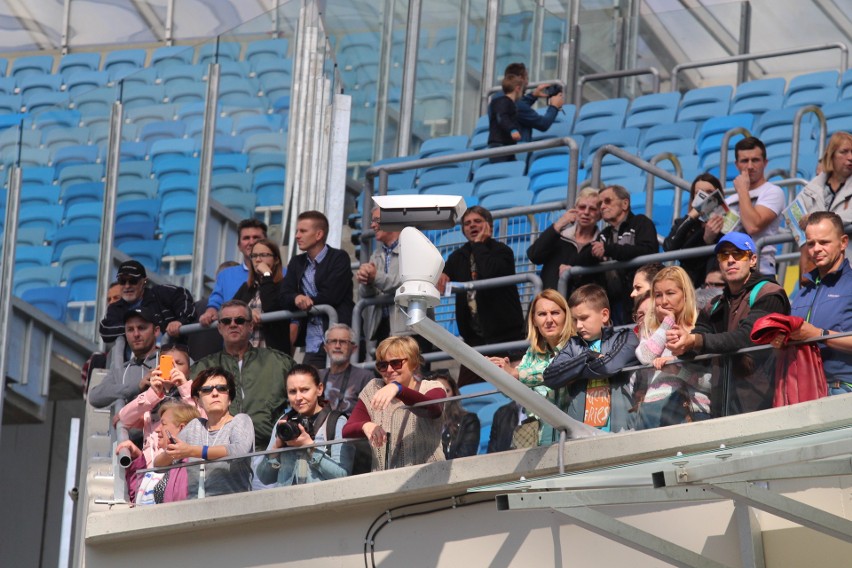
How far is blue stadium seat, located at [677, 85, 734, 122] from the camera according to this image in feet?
52.6

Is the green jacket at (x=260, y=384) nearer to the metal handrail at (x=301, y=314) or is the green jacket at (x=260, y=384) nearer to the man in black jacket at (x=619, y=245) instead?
the metal handrail at (x=301, y=314)

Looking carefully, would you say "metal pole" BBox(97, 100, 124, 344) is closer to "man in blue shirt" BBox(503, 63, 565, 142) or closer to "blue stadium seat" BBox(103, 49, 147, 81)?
"man in blue shirt" BBox(503, 63, 565, 142)

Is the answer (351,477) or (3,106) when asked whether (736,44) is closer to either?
(3,106)

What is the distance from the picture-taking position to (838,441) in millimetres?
6496

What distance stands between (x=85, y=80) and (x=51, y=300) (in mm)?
7830

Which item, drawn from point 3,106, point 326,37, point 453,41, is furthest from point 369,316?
point 3,106

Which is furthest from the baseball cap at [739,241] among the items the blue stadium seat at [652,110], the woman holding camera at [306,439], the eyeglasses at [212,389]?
the blue stadium seat at [652,110]

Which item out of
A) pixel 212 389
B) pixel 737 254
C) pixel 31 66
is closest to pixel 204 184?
pixel 212 389

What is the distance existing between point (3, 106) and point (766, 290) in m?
14.8

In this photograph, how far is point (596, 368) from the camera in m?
8.22

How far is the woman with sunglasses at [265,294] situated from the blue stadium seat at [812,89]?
6136mm

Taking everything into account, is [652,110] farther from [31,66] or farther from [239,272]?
[31,66]

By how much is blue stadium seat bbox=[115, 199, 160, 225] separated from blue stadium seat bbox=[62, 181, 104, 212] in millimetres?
281

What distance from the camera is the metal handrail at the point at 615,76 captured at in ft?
56.9
